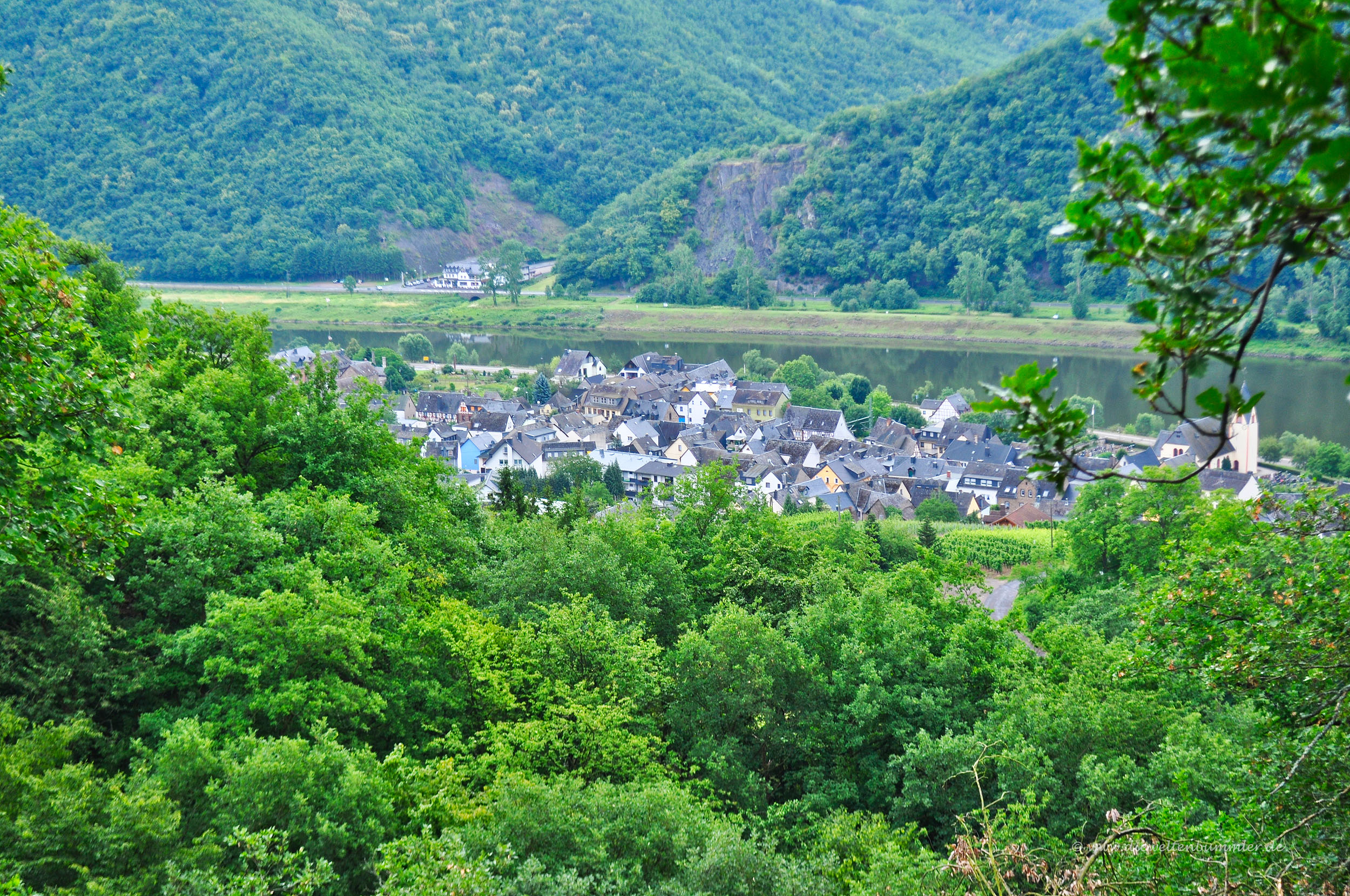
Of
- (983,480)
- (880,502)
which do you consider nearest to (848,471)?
(880,502)

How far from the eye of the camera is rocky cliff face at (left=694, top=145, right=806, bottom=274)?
127375 mm

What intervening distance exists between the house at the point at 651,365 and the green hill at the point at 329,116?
2559 inches

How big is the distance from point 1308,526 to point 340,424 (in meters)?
12.7

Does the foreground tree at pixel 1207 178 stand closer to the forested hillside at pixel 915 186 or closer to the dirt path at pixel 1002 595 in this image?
the dirt path at pixel 1002 595

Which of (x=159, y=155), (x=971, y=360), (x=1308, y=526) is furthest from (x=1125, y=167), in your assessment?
(x=159, y=155)

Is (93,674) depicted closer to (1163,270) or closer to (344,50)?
(1163,270)

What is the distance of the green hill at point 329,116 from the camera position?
124938mm

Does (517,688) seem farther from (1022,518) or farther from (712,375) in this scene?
(712,375)

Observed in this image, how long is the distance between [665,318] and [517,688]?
90.8 metres

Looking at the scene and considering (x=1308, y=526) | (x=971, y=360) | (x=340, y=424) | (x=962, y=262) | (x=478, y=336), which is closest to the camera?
(x=1308, y=526)

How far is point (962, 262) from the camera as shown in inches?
4158

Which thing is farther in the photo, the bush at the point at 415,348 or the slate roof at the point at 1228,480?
the bush at the point at 415,348

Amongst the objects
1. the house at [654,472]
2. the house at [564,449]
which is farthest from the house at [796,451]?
the house at [564,449]

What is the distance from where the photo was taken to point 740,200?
432ft
